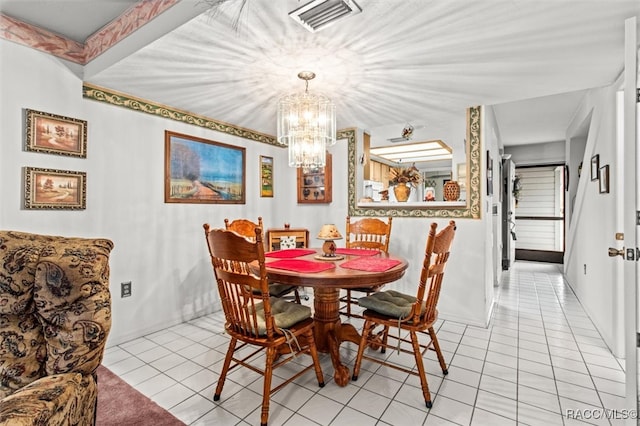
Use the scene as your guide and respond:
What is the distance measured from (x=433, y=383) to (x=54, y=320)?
204 cm

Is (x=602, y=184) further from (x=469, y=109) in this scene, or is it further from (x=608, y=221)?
(x=469, y=109)

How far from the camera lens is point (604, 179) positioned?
2.62 meters

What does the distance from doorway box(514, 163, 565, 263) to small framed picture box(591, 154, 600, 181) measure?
3552mm

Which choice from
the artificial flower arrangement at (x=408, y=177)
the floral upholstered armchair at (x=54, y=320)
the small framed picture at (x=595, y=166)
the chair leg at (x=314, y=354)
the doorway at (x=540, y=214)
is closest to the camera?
the floral upholstered armchair at (x=54, y=320)

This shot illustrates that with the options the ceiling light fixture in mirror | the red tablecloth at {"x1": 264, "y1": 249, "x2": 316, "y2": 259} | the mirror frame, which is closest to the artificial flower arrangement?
the mirror frame

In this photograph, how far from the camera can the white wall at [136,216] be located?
6.81 feet

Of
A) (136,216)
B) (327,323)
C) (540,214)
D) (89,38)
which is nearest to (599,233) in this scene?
(327,323)

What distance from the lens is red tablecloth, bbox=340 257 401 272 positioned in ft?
6.53

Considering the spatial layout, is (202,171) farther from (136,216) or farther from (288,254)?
(288,254)

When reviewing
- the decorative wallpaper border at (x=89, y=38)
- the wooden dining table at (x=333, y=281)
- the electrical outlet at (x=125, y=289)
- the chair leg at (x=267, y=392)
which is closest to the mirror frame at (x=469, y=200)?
the wooden dining table at (x=333, y=281)

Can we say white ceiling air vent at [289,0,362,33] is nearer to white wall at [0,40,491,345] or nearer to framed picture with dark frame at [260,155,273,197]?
white wall at [0,40,491,345]

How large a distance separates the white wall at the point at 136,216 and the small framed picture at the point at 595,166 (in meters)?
1.14

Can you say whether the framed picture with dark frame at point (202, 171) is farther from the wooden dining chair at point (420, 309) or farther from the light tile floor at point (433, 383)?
the wooden dining chair at point (420, 309)

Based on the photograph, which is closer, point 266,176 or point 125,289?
point 125,289
